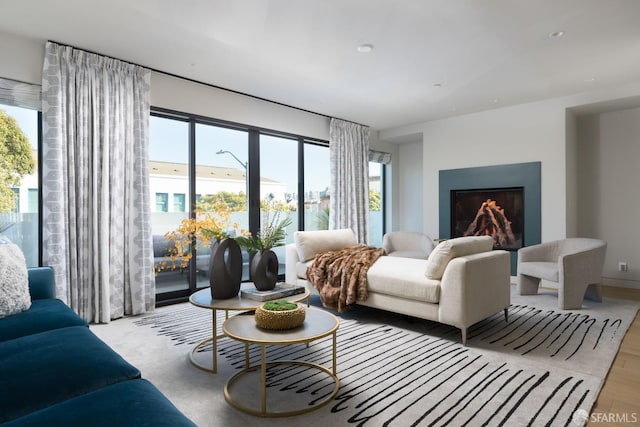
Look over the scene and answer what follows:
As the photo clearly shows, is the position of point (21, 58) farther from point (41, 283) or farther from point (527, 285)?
point (527, 285)

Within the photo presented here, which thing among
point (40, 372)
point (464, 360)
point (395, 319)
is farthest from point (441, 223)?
point (40, 372)

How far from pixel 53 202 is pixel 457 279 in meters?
3.37

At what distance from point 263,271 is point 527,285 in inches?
134

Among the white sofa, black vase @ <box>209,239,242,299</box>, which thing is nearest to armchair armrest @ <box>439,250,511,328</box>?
the white sofa

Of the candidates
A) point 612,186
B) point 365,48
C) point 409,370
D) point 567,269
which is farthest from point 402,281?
point 612,186

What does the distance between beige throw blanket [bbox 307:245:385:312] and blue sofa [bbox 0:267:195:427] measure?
2118 mm

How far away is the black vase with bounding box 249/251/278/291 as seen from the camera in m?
2.63

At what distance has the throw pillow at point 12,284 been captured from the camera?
206 centimetres

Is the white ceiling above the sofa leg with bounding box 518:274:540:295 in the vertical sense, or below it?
above

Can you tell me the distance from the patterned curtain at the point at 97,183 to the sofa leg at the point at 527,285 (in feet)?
13.5

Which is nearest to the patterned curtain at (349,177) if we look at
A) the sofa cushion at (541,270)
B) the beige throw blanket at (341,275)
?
the beige throw blanket at (341,275)

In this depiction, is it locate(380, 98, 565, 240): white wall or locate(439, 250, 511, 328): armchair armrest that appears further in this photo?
locate(380, 98, 565, 240): white wall

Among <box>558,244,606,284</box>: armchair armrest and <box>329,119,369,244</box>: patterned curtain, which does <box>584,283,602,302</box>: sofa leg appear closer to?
<box>558,244,606,284</box>: armchair armrest

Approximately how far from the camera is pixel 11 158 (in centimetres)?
323
